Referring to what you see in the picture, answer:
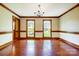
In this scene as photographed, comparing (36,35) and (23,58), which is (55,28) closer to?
(36,35)

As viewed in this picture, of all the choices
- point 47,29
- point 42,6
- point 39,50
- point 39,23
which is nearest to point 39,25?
point 39,23

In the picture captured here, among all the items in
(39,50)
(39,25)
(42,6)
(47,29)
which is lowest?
(39,50)

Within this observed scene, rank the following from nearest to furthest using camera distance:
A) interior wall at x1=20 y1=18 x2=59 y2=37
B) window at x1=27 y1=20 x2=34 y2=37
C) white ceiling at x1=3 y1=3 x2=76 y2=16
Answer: white ceiling at x1=3 y1=3 x2=76 y2=16, interior wall at x1=20 y1=18 x2=59 y2=37, window at x1=27 y1=20 x2=34 y2=37

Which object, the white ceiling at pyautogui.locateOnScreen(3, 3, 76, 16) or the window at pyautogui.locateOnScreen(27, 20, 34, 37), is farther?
the window at pyautogui.locateOnScreen(27, 20, 34, 37)

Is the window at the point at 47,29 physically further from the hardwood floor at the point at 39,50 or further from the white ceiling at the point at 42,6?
the hardwood floor at the point at 39,50

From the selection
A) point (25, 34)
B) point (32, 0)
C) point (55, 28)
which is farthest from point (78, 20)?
point (25, 34)

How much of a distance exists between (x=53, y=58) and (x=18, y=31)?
10.8 meters

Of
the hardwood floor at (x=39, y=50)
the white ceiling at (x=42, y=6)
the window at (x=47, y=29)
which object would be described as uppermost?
the white ceiling at (x=42, y=6)

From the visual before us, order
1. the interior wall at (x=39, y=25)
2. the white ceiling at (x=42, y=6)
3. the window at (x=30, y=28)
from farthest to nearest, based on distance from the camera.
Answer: the window at (x=30, y=28), the interior wall at (x=39, y=25), the white ceiling at (x=42, y=6)

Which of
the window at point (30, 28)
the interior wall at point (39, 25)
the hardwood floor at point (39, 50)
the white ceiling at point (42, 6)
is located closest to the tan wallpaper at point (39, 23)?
the interior wall at point (39, 25)

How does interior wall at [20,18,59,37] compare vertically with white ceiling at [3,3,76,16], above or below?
below

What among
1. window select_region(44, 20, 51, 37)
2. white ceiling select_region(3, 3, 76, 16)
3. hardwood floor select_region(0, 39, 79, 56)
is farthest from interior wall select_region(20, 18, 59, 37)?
hardwood floor select_region(0, 39, 79, 56)

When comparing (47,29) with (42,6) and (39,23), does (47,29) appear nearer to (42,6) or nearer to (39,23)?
(39,23)

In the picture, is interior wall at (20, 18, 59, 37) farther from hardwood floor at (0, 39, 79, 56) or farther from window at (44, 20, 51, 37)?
hardwood floor at (0, 39, 79, 56)
